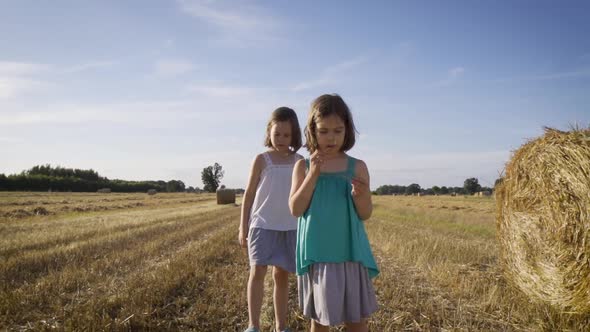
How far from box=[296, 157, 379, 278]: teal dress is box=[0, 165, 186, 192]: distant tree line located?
63.5 metres

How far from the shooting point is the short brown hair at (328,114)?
2.54 meters

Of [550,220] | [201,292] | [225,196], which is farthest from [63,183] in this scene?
[550,220]

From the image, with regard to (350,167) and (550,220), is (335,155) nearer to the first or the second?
(350,167)

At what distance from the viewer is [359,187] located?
8.17 feet

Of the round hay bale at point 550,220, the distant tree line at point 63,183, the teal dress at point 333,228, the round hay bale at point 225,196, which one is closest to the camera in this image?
the teal dress at point 333,228

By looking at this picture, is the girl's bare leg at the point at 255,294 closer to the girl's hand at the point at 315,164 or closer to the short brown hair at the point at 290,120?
the short brown hair at the point at 290,120

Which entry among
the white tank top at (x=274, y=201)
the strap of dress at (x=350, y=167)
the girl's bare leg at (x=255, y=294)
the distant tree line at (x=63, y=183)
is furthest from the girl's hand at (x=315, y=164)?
the distant tree line at (x=63, y=183)

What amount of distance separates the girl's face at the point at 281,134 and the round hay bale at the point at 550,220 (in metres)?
3.01

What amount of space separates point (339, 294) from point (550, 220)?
3.31 meters

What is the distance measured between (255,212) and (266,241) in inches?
11.8

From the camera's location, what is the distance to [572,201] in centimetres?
415

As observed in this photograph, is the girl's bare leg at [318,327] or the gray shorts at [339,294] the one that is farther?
the girl's bare leg at [318,327]

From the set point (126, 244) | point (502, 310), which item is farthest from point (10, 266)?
point (502, 310)

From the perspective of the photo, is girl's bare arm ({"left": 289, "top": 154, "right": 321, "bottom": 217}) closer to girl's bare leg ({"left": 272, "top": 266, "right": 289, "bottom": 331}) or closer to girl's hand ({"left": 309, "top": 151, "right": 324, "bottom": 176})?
girl's hand ({"left": 309, "top": 151, "right": 324, "bottom": 176})
